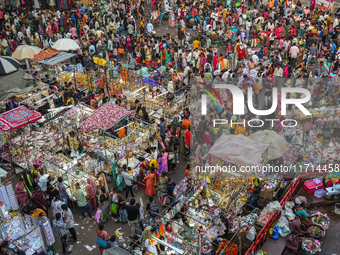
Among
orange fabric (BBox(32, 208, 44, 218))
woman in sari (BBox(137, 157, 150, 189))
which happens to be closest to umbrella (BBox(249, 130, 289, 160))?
woman in sari (BBox(137, 157, 150, 189))

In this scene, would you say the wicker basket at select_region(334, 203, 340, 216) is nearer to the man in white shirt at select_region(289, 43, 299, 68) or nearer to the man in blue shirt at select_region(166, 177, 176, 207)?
the man in blue shirt at select_region(166, 177, 176, 207)

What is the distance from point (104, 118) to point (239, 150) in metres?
4.82

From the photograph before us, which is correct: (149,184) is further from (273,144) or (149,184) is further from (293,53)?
(293,53)

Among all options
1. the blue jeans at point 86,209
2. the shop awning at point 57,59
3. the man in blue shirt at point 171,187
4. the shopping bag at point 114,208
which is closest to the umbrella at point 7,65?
the shop awning at point 57,59

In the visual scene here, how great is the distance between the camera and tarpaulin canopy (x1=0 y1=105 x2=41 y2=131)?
13223mm

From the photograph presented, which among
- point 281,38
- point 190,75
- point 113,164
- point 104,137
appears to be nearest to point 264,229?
point 113,164

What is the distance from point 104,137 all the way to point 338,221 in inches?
315

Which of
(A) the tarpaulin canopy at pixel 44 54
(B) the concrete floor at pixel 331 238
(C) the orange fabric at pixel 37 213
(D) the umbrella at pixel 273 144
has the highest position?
(A) the tarpaulin canopy at pixel 44 54

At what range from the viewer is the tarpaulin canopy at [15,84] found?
14947 millimetres

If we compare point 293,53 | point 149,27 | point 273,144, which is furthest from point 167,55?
point 273,144

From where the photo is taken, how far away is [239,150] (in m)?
11.4

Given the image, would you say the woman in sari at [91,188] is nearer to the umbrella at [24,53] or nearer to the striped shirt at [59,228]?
the striped shirt at [59,228]

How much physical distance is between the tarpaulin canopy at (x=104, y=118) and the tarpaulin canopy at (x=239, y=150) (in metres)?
3.73

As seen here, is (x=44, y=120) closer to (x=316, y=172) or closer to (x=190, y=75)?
(x=190, y=75)
